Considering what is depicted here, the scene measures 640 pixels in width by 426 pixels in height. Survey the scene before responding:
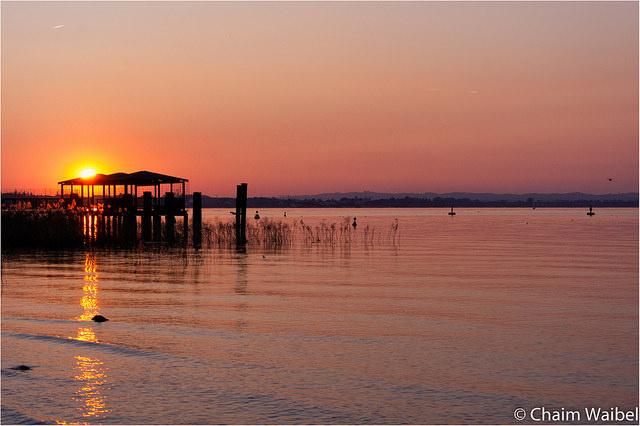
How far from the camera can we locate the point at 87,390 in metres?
11.9

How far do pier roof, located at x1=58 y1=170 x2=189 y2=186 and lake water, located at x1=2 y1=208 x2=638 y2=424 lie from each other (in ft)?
99.5

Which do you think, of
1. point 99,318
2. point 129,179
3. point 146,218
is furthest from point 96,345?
point 129,179

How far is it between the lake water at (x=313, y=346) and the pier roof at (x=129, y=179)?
1194 inches

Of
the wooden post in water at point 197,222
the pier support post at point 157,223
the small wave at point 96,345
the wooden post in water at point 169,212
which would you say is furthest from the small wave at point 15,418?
the pier support post at point 157,223

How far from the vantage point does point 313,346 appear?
15.2 m

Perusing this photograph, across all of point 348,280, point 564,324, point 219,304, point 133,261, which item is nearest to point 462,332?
point 564,324

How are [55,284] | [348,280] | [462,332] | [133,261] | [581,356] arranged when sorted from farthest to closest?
[133,261], [348,280], [55,284], [462,332], [581,356]

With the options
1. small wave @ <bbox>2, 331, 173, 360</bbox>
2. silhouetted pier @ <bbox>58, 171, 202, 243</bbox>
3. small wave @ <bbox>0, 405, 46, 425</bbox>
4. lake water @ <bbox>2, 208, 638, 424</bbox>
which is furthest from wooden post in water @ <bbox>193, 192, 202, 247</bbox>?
small wave @ <bbox>0, 405, 46, 425</bbox>

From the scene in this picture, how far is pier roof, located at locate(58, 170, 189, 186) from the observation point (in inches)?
2338

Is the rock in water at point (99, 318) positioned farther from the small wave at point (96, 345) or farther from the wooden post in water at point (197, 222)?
the wooden post in water at point (197, 222)

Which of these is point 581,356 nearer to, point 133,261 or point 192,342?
point 192,342

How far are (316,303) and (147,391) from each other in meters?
9.60

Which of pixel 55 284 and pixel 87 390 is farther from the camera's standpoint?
pixel 55 284

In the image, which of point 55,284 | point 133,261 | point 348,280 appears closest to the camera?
point 55,284
